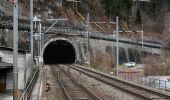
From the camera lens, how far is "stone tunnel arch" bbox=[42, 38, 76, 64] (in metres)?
105

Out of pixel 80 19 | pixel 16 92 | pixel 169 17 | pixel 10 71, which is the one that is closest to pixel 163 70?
pixel 10 71

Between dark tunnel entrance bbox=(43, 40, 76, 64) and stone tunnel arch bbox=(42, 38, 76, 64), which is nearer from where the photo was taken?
stone tunnel arch bbox=(42, 38, 76, 64)

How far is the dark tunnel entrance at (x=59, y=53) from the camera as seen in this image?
10691cm

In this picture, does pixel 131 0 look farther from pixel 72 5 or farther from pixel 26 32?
pixel 26 32

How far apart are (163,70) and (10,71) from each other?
29.9 m

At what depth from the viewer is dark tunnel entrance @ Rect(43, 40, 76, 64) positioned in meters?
107

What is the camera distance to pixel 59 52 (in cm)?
11269

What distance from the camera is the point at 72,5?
418 ft

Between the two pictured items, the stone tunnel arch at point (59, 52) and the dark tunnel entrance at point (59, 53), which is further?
the dark tunnel entrance at point (59, 53)

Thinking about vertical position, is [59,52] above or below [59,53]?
above

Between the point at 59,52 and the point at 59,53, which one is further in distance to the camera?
the point at 59,53

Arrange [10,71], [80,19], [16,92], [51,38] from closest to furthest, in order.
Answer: [16,92] < [10,71] < [51,38] < [80,19]

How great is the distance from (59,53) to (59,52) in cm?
44

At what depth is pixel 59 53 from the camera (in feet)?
371
